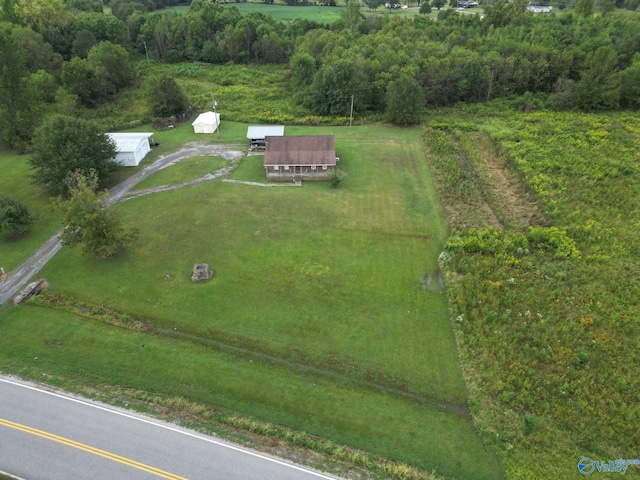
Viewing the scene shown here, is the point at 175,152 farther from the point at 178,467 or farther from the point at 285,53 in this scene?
the point at 285,53

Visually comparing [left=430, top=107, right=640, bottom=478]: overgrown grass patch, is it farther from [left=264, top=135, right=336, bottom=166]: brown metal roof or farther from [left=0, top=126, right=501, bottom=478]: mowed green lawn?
[left=264, top=135, right=336, bottom=166]: brown metal roof

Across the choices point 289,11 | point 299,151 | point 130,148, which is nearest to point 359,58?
point 299,151

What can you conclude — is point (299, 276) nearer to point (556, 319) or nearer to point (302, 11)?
point (556, 319)

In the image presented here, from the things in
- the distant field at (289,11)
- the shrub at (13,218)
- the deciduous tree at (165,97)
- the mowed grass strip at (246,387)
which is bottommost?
the mowed grass strip at (246,387)

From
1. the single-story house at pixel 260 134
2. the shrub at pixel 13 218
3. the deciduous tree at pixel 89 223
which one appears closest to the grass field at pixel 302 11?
the single-story house at pixel 260 134

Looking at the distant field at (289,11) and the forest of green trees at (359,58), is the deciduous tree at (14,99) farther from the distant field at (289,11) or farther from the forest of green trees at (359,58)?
the distant field at (289,11)
